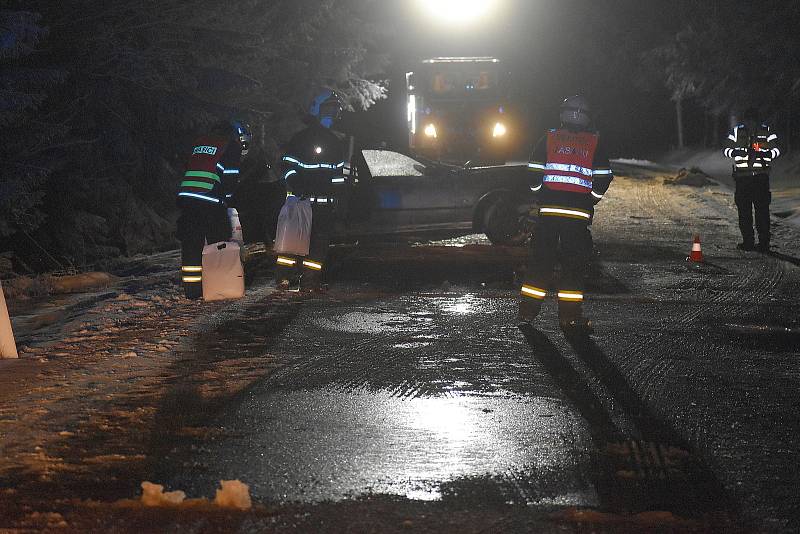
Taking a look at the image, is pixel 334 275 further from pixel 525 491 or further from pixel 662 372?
pixel 525 491

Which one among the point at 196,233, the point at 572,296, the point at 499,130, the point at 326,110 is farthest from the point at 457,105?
the point at 572,296

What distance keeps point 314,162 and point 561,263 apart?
2962 millimetres

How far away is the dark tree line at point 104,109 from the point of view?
36.6 feet

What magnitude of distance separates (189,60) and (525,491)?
12.1 meters

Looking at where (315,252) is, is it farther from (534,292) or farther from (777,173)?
(777,173)

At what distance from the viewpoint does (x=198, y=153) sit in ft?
31.0

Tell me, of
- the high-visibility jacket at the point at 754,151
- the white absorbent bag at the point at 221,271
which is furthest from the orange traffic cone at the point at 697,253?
the white absorbent bag at the point at 221,271

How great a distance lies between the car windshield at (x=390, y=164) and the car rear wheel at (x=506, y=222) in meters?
1.19

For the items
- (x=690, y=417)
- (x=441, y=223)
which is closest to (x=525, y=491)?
(x=690, y=417)

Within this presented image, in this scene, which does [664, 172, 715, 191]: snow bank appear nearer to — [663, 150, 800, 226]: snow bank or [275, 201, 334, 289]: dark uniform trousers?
[663, 150, 800, 226]: snow bank

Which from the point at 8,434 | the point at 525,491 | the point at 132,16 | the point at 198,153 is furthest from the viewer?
the point at 132,16

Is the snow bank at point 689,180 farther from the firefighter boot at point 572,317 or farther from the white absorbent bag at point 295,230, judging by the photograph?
the firefighter boot at point 572,317

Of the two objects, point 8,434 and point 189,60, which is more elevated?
point 189,60

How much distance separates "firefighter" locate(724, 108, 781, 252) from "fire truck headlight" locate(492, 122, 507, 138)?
14.9 meters
